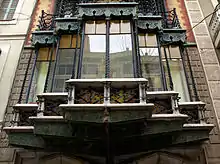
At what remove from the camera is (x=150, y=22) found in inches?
299

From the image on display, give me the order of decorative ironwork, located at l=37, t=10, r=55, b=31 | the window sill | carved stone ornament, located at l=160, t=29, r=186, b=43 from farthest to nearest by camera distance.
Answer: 1. the window sill
2. decorative ironwork, located at l=37, t=10, r=55, b=31
3. carved stone ornament, located at l=160, t=29, r=186, b=43

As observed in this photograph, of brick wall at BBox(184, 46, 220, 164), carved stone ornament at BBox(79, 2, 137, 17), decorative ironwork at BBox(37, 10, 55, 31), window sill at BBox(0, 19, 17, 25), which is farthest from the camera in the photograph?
window sill at BBox(0, 19, 17, 25)

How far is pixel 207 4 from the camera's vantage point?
958 centimetres

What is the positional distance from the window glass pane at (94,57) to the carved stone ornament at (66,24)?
2.53 feet

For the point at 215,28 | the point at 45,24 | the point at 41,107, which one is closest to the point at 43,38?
the point at 45,24

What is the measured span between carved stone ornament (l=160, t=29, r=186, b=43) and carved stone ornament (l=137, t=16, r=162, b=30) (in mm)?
368

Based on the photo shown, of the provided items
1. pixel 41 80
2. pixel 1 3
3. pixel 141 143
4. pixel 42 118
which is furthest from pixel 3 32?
pixel 141 143

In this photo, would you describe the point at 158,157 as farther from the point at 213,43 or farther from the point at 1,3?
the point at 1,3

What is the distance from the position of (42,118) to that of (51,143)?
911 mm

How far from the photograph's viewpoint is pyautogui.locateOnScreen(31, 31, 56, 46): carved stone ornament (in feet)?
26.0

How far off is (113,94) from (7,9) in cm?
652

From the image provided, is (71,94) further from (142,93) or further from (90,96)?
(142,93)

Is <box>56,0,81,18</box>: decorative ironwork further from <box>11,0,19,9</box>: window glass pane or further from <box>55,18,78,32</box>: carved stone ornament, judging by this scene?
<box>11,0,19,9</box>: window glass pane

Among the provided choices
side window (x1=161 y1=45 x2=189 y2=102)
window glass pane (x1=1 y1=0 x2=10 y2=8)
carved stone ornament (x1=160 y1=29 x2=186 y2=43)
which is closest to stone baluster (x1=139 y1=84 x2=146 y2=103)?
side window (x1=161 y1=45 x2=189 y2=102)
